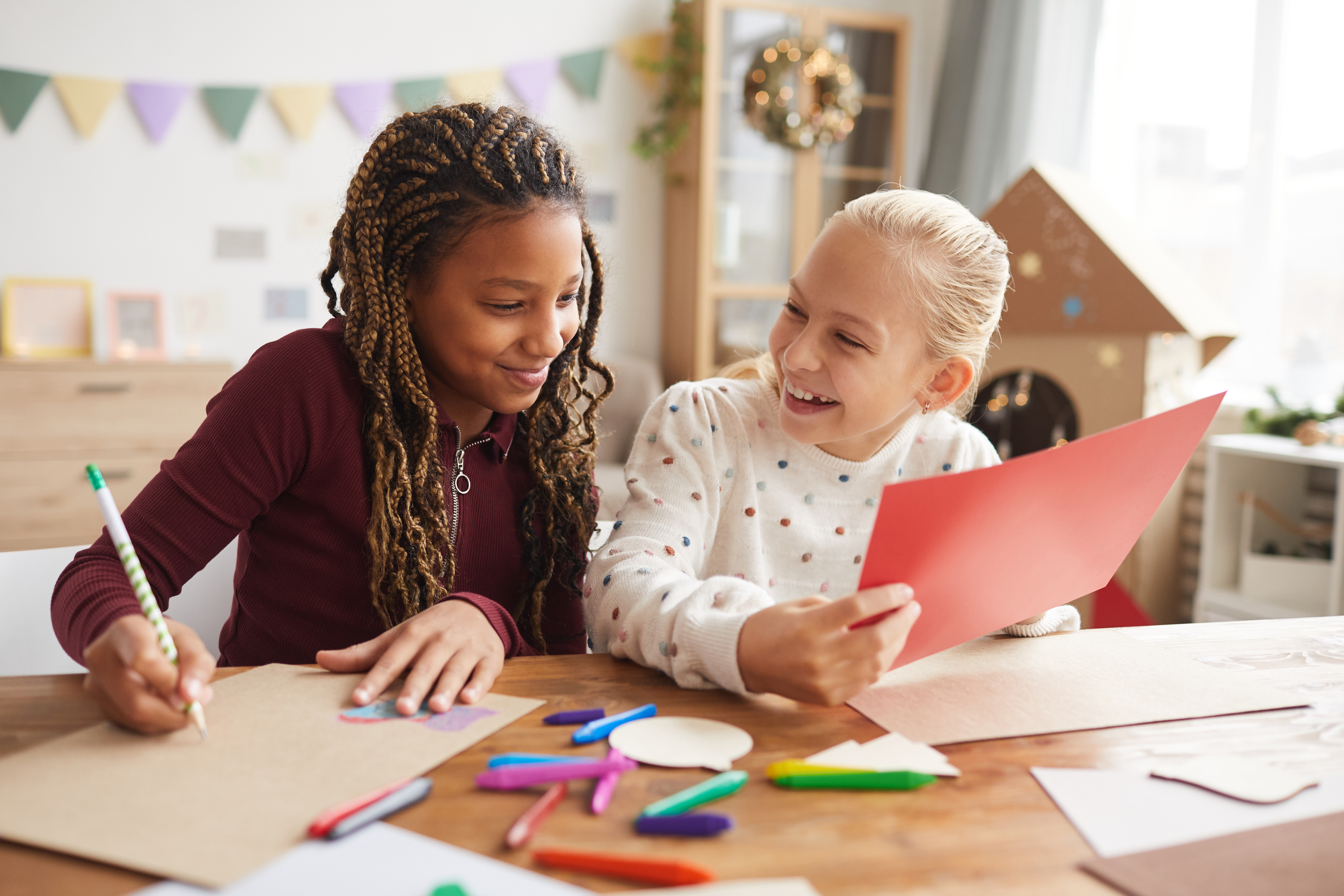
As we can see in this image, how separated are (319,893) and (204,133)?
3.60 m

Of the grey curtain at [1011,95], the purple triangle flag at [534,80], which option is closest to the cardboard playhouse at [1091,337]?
the grey curtain at [1011,95]

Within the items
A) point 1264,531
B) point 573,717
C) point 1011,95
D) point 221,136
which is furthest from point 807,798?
point 221,136

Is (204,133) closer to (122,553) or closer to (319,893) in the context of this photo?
(122,553)

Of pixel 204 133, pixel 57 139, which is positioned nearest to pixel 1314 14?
pixel 204 133

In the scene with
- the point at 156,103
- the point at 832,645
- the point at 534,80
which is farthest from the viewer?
the point at 534,80

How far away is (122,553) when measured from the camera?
585mm

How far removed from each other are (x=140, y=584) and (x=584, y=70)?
359cm

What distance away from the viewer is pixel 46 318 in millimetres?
3348

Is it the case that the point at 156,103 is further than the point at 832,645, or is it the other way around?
the point at 156,103

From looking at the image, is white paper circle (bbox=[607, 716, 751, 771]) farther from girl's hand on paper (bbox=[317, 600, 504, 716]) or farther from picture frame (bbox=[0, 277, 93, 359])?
picture frame (bbox=[0, 277, 93, 359])

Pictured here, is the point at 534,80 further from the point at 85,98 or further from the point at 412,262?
the point at 412,262

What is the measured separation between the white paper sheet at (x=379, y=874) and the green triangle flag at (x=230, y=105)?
11.6ft

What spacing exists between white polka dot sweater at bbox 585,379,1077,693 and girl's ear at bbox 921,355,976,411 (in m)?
0.05

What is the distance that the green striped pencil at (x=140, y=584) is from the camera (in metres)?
0.57
